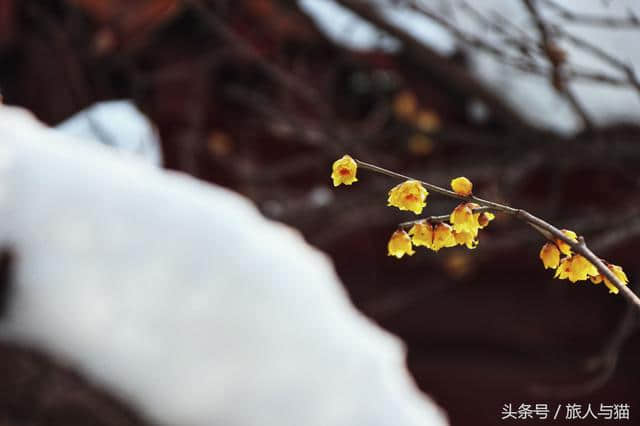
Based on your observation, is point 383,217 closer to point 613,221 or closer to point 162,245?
point 613,221

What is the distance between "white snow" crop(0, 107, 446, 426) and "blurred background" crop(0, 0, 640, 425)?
3.87 feet

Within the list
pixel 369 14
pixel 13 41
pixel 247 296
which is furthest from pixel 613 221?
pixel 13 41

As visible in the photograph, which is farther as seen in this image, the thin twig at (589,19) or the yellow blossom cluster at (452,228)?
the thin twig at (589,19)

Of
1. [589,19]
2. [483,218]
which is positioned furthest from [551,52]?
[483,218]

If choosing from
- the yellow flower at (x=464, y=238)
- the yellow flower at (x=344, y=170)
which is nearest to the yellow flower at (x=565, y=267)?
the yellow flower at (x=464, y=238)

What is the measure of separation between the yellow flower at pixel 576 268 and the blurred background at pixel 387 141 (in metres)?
1.43

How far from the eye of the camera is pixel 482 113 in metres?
2.94

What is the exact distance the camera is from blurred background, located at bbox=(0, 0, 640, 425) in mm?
2441

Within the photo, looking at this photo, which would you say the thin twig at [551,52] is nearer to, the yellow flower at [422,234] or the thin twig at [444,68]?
the thin twig at [444,68]

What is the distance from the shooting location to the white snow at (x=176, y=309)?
1.02 metres

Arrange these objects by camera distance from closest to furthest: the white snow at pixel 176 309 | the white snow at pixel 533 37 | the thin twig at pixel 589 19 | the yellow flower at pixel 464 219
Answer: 1. the yellow flower at pixel 464 219
2. the white snow at pixel 176 309
3. the thin twig at pixel 589 19
4. the white snow at pixel 533 37

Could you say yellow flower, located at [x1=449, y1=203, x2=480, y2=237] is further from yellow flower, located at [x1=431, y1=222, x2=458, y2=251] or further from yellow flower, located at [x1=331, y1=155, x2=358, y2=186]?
yellow flower, located at [x1=331, y1=155, x2=358, y2=186]

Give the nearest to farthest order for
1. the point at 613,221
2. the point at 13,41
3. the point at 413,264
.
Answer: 1. the point at 613,221
2. the point at 13,41
3. the point at 413,264

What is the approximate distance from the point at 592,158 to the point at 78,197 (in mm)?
1553
